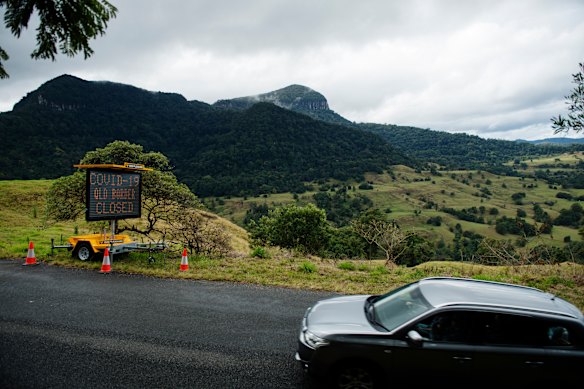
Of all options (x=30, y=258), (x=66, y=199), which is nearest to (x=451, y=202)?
(x=66, y=199)

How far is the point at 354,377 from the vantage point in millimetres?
4121

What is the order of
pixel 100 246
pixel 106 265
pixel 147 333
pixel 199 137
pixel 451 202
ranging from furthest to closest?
pixel 199 137, pixel 451 202, pixel 100 246, pixel 106 265, pixel 147 333

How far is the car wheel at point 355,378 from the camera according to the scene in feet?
13.4

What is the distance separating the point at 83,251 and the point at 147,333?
7.10 m

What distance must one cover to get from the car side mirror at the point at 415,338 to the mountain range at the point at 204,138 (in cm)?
10092

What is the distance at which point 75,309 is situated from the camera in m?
7.05

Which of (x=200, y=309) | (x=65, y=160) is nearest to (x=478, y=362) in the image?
(x=200, y=309)

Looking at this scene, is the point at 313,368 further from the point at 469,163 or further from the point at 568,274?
the point at 469,163

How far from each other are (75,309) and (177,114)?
617ft

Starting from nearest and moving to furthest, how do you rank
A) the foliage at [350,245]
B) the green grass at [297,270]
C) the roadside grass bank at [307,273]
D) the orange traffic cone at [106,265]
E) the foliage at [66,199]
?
the roadside grass bank at [307,273] < the green grass at [297,270] < the orange traffic cone at [106,265] < the foliage at [66,199] < the foliage at [350,245]

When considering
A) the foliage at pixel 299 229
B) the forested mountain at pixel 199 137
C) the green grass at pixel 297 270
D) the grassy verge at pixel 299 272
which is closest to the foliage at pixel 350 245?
the foliage at pixel 299 229

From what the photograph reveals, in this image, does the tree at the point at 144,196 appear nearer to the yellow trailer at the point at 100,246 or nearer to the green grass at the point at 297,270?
the yellow trailer at the point at 100,246

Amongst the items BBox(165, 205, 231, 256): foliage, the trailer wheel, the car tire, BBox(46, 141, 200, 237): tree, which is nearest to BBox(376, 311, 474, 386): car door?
the car tire

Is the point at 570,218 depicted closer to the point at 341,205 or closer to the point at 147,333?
the point at 341,205
